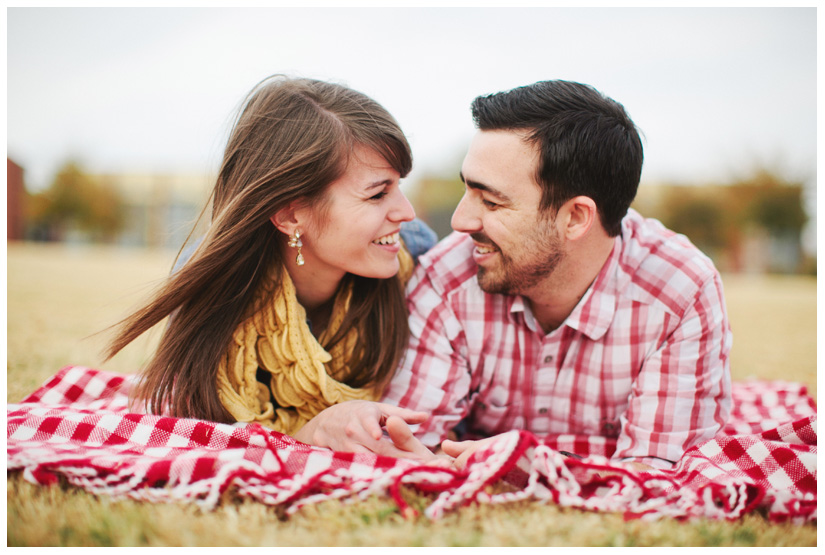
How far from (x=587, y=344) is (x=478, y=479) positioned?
0.91 metres

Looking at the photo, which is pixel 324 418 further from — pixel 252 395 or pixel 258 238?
pixel 258 238

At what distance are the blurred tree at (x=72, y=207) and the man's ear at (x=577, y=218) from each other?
33.2 meters

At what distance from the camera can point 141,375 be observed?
2.38 meters

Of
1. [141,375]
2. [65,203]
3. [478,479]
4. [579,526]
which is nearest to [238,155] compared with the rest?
[141,375]

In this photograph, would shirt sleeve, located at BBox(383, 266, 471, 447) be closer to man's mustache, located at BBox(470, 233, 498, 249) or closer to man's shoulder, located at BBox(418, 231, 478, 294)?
man's shoulder, located at BBox(418, 231, 478, 294)

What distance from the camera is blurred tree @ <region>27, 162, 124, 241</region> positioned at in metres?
30.8

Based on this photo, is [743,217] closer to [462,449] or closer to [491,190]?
[491,190]

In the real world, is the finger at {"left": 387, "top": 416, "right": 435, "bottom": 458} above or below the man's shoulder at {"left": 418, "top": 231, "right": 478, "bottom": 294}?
below

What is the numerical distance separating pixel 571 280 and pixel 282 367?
1145mm

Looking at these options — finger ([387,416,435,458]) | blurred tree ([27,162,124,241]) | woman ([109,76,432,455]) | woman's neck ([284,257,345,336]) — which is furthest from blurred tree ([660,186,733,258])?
blurred tree ([27,162,124,241])

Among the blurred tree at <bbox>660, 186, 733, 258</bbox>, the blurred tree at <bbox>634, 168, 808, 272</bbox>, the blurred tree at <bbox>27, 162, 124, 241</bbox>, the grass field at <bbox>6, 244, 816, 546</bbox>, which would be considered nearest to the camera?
the grass field at <bbox>6, 244, 816, 546</bbox>

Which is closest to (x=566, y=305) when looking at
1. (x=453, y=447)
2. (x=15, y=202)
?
(x=453, y=447)

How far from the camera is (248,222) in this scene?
7.55 ft

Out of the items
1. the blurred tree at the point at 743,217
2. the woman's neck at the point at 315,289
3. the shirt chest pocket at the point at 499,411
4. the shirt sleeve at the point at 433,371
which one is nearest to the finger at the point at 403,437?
the shirt sleeve at the point at 433,371
